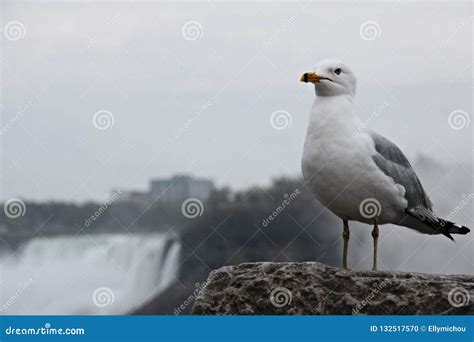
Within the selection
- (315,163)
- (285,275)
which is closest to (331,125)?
(315,163)

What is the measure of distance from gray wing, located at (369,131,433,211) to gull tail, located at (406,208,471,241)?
0.05 metres

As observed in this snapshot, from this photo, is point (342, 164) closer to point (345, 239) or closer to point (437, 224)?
point (345, 239)

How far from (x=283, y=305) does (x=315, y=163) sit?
1043 mm

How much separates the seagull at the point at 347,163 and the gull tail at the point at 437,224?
0.02m

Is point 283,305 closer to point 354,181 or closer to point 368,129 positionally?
point 354,181

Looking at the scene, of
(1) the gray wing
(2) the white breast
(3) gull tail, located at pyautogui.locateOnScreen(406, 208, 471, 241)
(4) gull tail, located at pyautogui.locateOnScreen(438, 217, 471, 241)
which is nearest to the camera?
(2) the white breast

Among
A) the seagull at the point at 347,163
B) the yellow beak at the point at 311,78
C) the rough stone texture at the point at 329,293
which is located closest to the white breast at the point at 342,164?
the seagull at the point at 347,163

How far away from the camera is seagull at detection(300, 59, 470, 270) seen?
17.2 feet

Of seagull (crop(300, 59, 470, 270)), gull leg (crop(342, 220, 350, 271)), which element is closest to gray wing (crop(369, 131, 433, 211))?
seagull (crop(300, 59, 470, 270))

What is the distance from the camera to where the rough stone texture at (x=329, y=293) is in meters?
5.05

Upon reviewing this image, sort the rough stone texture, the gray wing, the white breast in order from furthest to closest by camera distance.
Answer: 1. the gray wing
2. the white breast
3. the rough stone texture

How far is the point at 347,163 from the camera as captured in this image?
521cm

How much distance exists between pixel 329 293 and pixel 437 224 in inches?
48.0

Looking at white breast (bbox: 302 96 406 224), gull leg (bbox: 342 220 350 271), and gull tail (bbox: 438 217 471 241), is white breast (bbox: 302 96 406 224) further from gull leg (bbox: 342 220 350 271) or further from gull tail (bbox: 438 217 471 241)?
gull tail (bbox: 438 217 471 241)
